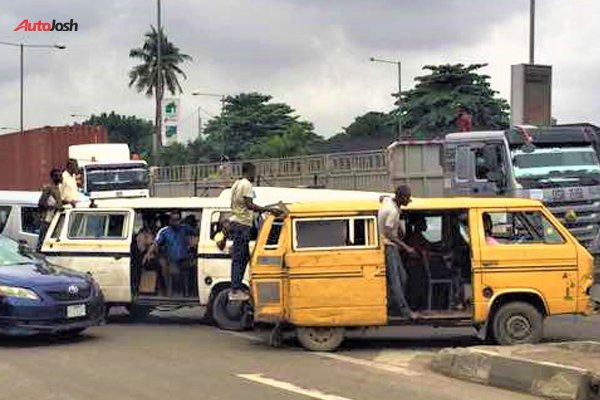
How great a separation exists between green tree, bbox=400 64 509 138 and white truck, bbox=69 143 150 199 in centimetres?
3065

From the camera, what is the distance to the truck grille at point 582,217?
17.3 m

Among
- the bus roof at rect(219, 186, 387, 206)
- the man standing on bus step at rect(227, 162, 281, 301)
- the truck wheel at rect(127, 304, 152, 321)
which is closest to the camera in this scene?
the man standing on bus step at rect(227, 162, 281, 301)

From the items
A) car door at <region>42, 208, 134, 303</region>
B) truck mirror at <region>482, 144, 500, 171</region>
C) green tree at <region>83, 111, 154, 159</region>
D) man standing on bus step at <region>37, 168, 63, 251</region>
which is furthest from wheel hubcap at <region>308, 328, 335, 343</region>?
green tree at <region>83, 111, 154, 159</region>

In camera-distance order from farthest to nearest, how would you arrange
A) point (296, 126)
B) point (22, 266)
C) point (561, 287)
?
point (296, 126), point (22, 266), point (561, 287)

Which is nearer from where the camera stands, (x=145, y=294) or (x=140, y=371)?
(x=140, y=371)

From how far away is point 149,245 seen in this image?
1371 cm

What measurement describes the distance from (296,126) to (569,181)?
75.9 meters

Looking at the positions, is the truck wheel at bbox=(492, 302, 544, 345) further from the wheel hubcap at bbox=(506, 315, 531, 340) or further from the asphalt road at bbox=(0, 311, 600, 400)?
the asphalt road at bbox=(0, 311, 600, 400)

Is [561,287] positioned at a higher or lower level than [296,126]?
lower

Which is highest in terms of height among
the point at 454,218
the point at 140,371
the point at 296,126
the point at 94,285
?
the point at 296,126

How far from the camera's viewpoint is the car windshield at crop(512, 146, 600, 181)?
17.3 meters

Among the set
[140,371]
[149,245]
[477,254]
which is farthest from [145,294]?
[477,254]

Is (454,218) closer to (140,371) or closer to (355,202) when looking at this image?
(355,202)

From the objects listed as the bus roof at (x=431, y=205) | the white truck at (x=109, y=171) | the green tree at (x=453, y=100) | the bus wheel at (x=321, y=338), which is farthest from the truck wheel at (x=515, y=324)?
the green tree at (x=453, y=100)
